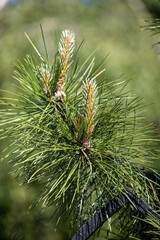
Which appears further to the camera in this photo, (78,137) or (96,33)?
(96,33)

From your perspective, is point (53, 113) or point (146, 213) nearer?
point (146, 213)

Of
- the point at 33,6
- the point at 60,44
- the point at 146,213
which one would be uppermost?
the point at 33,6

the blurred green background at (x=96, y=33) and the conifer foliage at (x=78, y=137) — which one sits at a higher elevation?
the blurred green background at (x=96, y=33)

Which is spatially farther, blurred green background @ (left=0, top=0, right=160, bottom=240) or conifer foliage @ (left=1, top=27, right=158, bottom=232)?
blurred green background @ (left=0, top=0, right=160, bottom=240)

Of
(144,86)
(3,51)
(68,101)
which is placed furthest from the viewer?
(144,86)

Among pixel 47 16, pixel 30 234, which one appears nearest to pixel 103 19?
pixel 47 16

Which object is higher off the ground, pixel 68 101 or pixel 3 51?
pixel 3 51

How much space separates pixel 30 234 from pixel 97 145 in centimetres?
327

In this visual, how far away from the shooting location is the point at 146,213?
0.48 meters

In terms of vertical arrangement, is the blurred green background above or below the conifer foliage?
above

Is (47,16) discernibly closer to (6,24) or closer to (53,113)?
(6,24)

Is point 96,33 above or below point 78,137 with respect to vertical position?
above

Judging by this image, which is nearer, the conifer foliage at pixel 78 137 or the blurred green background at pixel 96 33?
the conifer foliage at pixel 78 137

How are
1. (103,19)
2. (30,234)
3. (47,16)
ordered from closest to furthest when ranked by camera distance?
(30,234), (47,16), (103,19)
